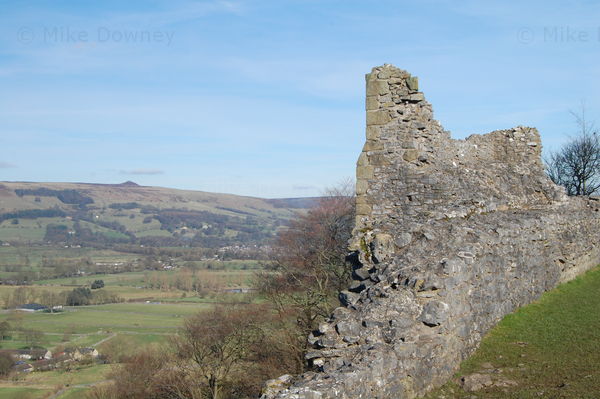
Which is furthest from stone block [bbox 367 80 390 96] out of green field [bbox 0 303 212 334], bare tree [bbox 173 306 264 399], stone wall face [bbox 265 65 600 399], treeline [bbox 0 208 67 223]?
treeline [bbox 0 208 67 223]

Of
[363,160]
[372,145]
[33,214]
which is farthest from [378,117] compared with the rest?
[33,214]

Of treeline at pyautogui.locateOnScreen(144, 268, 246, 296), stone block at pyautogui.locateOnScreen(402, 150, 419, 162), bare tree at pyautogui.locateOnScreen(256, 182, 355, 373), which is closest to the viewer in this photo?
stone block at pyautogui.locateOnScreen(402, 150, 419, 162)

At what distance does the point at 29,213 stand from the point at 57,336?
413 ft

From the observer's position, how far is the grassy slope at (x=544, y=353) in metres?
7.98

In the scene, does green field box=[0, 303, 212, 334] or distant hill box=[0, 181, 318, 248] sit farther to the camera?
distant hill box=[0, 181, 318, 248]

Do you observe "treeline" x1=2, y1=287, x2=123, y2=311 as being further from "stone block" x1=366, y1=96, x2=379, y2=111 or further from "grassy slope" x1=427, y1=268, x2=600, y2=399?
"grassy slope" x1=427, y1=268, x2=600, y2=399

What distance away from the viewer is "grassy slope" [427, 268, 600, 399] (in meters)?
7.98

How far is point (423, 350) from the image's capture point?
7.96 metres

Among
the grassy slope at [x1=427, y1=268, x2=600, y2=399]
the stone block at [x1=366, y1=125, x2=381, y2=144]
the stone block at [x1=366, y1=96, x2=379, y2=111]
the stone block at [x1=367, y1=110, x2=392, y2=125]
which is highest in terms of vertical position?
the stone block at [x1=366, y1=96, x2=379, y2=111]

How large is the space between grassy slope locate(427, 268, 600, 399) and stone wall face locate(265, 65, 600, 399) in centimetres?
28

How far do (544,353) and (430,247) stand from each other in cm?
268

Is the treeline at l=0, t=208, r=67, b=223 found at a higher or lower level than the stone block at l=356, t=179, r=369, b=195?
lower

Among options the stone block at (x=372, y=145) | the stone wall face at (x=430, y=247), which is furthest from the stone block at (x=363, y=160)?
the stone block at (x=372, y=145)

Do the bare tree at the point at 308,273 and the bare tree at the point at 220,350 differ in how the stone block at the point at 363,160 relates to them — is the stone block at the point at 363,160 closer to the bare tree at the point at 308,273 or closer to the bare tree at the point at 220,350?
the bare tree at the point at 308,273
